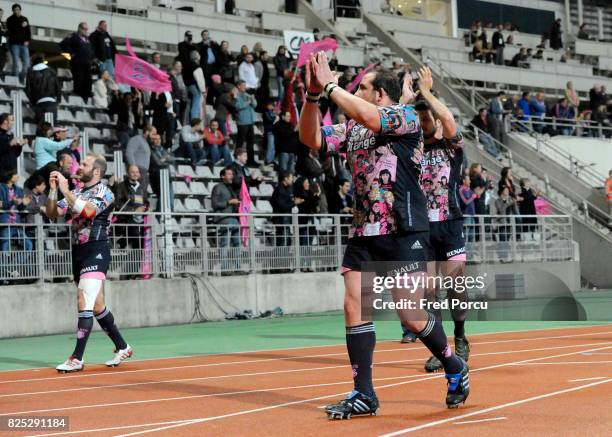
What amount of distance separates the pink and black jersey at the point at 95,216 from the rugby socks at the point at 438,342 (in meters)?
5.41

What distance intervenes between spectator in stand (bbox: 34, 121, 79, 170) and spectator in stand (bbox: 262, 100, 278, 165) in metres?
6.65

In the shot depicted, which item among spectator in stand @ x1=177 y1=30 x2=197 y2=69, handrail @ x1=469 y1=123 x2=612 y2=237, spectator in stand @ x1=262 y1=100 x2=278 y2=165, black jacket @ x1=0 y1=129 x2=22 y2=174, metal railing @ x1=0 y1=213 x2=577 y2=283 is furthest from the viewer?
handrail @ x1=469 y1=123 x2=612 y2=237

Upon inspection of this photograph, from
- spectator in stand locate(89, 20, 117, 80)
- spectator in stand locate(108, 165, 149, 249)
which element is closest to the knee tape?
spectator in stand locate(108, 165, 149, 249)

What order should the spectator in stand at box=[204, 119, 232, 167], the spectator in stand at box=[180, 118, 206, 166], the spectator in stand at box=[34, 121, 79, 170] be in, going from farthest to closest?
the spectator in stand at box=[204, 119, 232, 167] → the spectator in stand at box=[180, 118, 206, 166] → the spectator in stand at box=[34, 121, 79, 170]

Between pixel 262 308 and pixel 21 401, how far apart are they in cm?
1294

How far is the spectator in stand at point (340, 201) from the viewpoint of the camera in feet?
79.5

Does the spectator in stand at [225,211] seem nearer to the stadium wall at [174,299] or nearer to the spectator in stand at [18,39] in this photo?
the stadium wall at [174,299]

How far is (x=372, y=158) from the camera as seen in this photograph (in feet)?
26.7

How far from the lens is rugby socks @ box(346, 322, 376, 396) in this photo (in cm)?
798

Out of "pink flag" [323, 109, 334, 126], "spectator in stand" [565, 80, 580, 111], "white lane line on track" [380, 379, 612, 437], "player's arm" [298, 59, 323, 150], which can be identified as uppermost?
"spectator in stand" [565, 80, 580, 111]

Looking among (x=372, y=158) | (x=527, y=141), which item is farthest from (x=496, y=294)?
(x=372, y=158)

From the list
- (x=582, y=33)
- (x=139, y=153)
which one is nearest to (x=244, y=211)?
(x=139, y=153)

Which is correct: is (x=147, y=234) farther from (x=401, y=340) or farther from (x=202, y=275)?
(x=401, y=340)

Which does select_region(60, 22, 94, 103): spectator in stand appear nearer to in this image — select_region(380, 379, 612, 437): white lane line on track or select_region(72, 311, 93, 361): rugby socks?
select_region(72, 311, 93, 361): rugby socks
